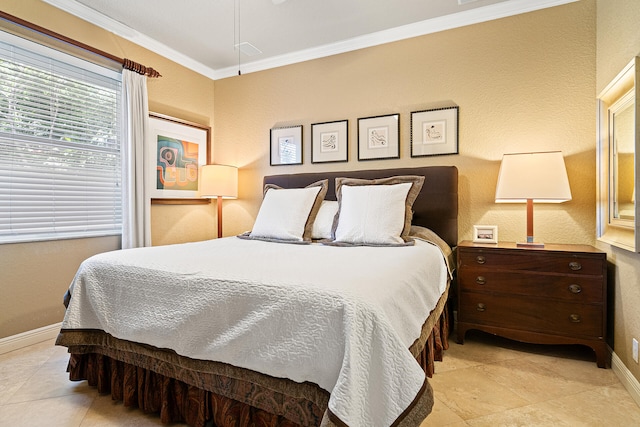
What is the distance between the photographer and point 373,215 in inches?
97.8

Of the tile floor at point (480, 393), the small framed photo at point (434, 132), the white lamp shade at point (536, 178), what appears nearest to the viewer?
the tile floor at point (480, 393)

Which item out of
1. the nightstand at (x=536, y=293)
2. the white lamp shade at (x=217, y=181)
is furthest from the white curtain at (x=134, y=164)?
the nightstand at (x=536, y=293)

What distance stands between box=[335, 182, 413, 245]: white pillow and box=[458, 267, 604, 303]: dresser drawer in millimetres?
639

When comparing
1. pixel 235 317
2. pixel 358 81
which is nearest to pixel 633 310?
pixel 235 317

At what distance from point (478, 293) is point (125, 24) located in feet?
12.5

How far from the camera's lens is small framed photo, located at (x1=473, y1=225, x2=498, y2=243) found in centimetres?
261

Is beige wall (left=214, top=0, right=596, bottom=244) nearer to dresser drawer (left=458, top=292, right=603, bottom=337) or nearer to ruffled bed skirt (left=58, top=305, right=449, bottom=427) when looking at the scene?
dresser drawer (left=458, top=292, right=603, bottom=337)

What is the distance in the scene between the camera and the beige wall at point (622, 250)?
1821mm

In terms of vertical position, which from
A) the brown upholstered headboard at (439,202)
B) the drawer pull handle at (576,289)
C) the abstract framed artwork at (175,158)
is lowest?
the drawer pull handle at (576,289)

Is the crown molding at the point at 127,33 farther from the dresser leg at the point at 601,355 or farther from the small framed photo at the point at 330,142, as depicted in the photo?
the dresser leg at the point at 601,355

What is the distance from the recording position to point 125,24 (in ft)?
10.0

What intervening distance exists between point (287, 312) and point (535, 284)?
1943 millimetres

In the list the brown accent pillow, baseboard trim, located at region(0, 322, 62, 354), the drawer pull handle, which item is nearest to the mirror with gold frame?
the drawer pull handle

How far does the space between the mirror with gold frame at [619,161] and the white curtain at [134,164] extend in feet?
11.9
